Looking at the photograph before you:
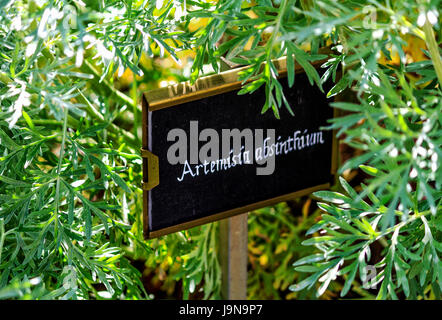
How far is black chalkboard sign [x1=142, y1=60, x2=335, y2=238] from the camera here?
84 centimetres

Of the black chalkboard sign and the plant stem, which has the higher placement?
the plant stem

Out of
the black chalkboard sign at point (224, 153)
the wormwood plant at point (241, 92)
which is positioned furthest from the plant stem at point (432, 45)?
the black chalkboard sign at point (224, 153)

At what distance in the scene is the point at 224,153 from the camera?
920 mm

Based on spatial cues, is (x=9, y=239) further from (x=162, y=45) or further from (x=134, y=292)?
(x=162, y=45)

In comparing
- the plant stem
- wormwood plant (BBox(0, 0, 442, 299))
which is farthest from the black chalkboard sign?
the plant stem

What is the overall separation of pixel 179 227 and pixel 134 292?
20 centimetres

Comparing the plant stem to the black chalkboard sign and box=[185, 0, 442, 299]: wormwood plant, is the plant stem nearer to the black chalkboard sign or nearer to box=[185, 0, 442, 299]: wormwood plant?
box=[185, 0, 442, 299]: wormwood plant

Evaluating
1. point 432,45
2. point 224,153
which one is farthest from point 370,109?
point 224,153

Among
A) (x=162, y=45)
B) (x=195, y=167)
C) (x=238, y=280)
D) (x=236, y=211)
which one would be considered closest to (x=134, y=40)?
(x=162, y=45)

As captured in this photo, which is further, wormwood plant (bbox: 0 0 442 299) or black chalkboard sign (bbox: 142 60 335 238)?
black chalkboard sign (bbox: 142 60 335 238)

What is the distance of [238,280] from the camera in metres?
1.20

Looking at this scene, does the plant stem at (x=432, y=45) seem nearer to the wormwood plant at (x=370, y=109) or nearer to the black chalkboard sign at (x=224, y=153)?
the wormwood plant at (x=370, y=109)

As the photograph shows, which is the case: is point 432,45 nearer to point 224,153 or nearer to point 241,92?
point 241,92
